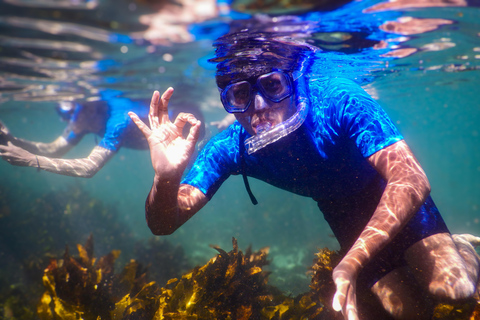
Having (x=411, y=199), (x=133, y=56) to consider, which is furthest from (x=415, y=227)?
(x=133, y=56)

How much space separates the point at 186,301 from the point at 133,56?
897cm

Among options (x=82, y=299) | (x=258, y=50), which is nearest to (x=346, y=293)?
(x=82, y=299)

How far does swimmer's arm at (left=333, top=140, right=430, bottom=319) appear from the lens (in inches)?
77.9

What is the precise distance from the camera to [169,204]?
328cm

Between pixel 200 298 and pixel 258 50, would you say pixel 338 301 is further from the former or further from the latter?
pixel 258 50

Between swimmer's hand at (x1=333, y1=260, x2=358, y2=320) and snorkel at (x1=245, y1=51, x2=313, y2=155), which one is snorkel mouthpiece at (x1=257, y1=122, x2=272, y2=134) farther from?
swimmer's hand at (x1=333, y1=260, x2=358, y2=320)

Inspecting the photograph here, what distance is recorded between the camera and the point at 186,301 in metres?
4.46

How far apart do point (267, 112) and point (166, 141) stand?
1559 mm

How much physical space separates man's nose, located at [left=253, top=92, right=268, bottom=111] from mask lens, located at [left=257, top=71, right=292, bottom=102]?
A: 0.09 m

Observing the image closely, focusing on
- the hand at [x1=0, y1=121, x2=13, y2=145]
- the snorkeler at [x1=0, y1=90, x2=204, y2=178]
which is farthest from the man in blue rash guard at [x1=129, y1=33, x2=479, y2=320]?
the hand at [x1=0, y1=121, x2=13, y2=145]

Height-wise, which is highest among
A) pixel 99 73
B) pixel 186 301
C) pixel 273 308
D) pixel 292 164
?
pixel 99 73

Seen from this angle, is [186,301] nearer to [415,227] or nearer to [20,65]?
[415,227]

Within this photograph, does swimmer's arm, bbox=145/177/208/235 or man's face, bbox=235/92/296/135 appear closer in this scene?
swimmer's arm, bbox=145/177/208/235

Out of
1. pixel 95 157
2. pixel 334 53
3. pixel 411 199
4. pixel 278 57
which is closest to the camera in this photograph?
pixel 411 199
